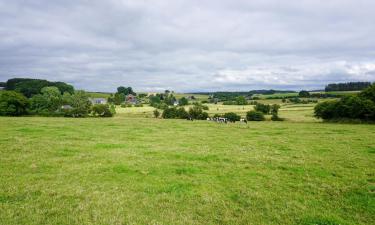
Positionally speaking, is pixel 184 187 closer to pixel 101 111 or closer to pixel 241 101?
pixel 101 111

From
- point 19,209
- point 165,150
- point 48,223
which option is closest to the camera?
point 48,223

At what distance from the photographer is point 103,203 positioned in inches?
347

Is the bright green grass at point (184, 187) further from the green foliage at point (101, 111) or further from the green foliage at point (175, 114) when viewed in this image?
the green foliage at point (101, 111)

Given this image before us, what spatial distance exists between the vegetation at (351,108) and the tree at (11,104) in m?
69.5

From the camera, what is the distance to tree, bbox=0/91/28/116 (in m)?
67.3

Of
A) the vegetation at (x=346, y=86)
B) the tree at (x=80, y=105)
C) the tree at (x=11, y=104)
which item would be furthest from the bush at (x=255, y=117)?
the vegetation at (x=346, y=86)

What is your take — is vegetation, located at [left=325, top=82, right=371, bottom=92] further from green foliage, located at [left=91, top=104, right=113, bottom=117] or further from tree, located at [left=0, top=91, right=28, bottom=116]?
tree, located at [left=0, top=91, right=28, bottom=116]

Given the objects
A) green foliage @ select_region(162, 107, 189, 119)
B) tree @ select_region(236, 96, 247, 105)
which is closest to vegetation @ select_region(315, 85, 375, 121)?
green foliage @ select_region(162, 107, 189, 119)

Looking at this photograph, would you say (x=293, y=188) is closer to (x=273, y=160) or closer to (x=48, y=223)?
(x=273, y=160)

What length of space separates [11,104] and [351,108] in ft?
244

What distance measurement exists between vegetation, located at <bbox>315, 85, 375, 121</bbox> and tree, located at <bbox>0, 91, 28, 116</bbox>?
6954 cm

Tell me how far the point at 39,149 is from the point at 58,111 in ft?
226

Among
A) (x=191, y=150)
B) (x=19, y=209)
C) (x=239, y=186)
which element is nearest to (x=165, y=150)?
(x=191, y=150)

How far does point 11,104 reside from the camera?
68250mm
